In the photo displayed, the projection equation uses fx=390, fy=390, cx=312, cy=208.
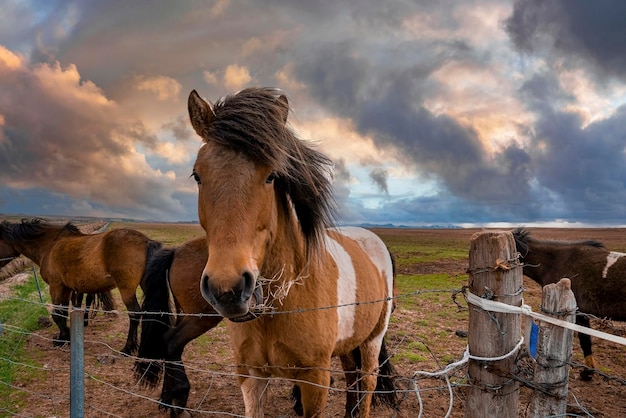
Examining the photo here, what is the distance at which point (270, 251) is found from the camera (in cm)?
243

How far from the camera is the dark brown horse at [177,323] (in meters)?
4.50

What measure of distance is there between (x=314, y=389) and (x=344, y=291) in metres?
0.76

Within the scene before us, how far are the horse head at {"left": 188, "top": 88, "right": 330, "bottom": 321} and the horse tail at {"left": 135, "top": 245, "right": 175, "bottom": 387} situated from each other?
112 inches

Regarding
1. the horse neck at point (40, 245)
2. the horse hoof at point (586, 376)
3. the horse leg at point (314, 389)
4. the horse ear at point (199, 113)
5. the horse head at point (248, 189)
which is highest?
the horse ear at point (199, 113)

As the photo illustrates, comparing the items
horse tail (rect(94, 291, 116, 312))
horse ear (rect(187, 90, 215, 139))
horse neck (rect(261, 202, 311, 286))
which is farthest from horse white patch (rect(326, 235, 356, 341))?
horse tail (rect(94, 291, 116, 312))

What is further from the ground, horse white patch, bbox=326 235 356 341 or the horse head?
the horse head

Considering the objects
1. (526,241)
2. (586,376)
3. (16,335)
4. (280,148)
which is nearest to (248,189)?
(280,148)

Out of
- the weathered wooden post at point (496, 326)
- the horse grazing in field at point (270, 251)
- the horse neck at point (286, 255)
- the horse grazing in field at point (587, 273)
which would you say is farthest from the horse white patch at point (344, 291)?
the horse grazing in field at point (587, 273)

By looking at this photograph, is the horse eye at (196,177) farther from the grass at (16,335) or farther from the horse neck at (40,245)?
the horse neck at (40,245)

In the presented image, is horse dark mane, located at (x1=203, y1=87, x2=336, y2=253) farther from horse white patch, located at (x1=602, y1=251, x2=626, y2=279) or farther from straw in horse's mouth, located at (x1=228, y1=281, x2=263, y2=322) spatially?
horse white patch, located at (x1=602, y1=251, x2=626, y2=279)

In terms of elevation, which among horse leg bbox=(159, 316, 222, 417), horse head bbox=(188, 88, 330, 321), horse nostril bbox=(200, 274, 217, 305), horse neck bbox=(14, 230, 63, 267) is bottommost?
horse leg bbox=(159, 316, 222, 417)

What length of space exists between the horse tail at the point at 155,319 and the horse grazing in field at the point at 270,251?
225 centimetres

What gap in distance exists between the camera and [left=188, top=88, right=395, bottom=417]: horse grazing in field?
195 cm

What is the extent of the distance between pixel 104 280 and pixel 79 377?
5.42 m
